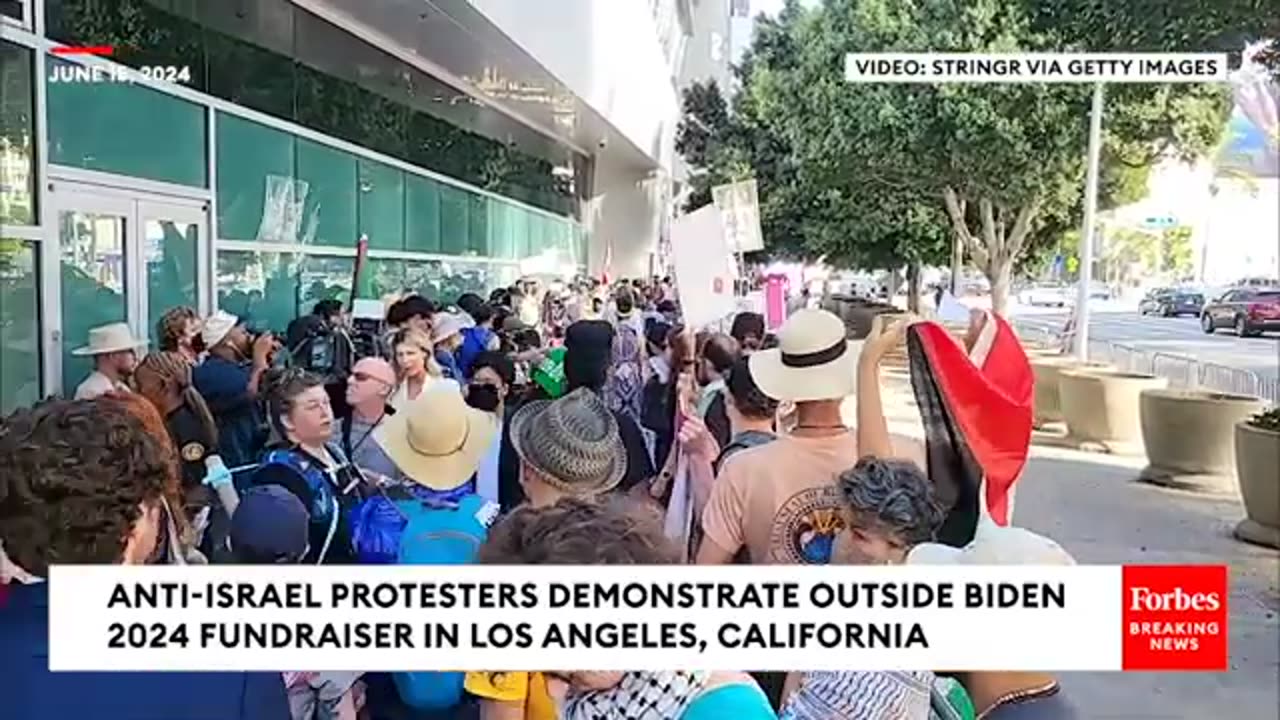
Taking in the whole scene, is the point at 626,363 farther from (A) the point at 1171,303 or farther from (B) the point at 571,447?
(A) the point at 1171,303

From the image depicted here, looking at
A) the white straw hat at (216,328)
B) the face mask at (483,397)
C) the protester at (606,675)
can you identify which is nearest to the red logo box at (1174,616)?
the protester at (606,675)

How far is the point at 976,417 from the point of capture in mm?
2314

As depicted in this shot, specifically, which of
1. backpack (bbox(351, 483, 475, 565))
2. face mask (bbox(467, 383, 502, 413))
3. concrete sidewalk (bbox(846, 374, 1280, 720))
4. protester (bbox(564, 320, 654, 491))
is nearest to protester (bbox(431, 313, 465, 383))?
face mask (bbox(467, 383, 502, 413))

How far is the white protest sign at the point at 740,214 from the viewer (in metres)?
2.71

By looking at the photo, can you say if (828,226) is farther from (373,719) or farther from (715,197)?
(373,719)

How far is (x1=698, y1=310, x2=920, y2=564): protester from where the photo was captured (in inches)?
90.2

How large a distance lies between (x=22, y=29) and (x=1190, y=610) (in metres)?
3.21

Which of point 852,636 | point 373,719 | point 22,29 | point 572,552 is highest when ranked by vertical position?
point 22,29

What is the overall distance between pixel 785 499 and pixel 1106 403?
73 cm

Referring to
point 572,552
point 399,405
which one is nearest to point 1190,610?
point 572,552

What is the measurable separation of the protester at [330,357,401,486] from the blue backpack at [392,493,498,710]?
1.27 feet

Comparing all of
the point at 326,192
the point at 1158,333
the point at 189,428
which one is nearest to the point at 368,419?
the point at 189,428

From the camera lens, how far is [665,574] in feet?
6.43

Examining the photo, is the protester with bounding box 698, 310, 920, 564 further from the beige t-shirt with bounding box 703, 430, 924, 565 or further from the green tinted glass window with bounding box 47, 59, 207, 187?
the green tinted glass window with bounding box 47, 59, 207, 187
